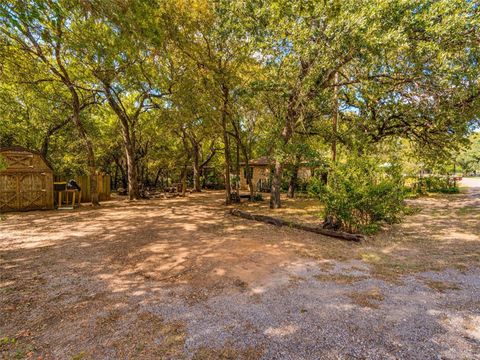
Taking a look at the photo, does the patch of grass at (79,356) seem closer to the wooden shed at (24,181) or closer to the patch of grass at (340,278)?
the patch of grass at (340,278)

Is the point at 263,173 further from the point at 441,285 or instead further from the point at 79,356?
the point at 79,356

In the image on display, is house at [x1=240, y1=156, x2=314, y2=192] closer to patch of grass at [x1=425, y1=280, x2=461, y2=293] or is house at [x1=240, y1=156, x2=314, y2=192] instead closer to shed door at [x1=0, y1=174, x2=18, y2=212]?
shed door at [x1=0, y1=174, x2=18, y2=212]

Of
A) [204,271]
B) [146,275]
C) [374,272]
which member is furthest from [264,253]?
[146,275]

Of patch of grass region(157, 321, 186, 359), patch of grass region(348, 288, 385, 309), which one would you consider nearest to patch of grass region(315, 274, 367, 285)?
patch of grass region(348, 288, 385, 309)

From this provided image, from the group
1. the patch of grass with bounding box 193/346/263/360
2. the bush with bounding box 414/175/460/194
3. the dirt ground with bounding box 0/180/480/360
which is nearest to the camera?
the patch of grass with bounding box 193/346/263/360

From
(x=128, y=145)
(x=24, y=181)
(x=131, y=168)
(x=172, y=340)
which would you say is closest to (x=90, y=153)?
(x=128, y=145)

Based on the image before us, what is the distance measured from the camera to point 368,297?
3.46 metres

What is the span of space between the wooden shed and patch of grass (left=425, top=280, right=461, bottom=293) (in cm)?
1491

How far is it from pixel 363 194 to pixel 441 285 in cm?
319

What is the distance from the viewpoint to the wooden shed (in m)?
10.8

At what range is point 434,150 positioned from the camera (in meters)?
11.5

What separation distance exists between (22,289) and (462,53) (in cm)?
1196

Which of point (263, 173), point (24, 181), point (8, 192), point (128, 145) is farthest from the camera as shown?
point (263, 173)

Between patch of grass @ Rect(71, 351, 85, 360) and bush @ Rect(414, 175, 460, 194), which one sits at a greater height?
bush @ Rect(414, 175, 460, 194)
